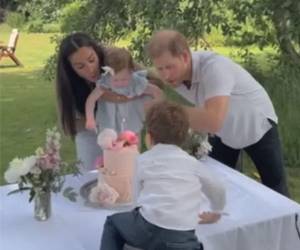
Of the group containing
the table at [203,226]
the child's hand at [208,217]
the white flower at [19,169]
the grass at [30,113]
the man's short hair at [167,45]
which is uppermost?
the man's short hair at [167,45]

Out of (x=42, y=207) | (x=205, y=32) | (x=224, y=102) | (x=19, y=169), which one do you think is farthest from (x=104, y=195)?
(x=205, y=32)

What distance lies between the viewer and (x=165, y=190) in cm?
174

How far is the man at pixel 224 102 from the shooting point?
216 centimetres

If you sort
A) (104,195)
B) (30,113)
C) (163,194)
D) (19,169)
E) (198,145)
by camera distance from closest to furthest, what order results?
(163,194), (19,169), (104,195), (198,145), (30,113)

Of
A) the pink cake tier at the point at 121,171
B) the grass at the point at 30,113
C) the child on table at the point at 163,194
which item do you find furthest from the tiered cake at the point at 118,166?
the grass at the point at 30,113

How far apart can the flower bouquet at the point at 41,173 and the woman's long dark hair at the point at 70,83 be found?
63 cm

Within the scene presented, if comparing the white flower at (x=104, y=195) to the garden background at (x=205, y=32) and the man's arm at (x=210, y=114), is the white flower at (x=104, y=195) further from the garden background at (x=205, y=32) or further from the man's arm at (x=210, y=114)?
the garden background at (x=205, y=32)

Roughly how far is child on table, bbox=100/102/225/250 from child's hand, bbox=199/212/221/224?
0.50ft

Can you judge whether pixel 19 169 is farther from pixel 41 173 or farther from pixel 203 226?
pixel 203 226

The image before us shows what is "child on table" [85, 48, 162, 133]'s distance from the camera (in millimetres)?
2543

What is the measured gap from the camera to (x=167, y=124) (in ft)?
5.84

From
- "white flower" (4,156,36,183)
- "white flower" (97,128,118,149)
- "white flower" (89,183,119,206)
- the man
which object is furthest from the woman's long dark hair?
"white flower" (4,156,36,183)

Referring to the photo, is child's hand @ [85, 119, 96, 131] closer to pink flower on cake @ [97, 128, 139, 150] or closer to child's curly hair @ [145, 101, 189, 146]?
pink flower on cake @ [97, 128, 139, 150]

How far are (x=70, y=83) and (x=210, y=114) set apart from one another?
739 millimetres
